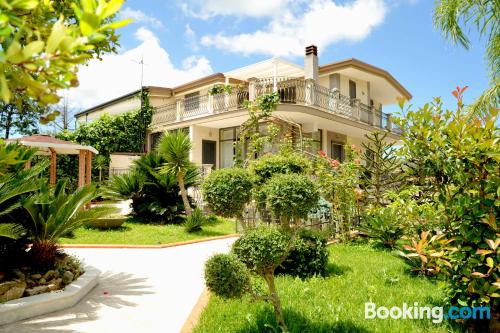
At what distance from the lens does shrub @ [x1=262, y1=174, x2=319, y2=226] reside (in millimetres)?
3803

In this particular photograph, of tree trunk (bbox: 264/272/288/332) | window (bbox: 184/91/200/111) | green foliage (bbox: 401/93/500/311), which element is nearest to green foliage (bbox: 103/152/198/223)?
window (bbox: 184/91/200/111)

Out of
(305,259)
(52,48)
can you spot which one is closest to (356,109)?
(305,259)

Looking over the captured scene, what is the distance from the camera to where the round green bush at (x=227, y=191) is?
3900 millimetres

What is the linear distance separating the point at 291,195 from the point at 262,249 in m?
0.66

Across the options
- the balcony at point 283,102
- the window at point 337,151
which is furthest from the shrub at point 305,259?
the window at point 337,151

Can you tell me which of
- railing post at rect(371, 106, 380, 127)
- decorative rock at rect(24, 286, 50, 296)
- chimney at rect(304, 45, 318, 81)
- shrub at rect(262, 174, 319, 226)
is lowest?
decorative rock at rect(24, 286, 50, 296)

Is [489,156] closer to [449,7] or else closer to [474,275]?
[474,275]

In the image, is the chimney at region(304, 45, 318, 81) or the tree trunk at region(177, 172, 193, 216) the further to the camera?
the chimney at region(304, 45, 318, 81)

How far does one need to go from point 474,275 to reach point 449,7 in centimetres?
990

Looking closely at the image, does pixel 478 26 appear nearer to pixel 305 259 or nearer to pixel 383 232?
pixel 383 232

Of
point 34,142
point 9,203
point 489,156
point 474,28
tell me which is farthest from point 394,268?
point 34,142

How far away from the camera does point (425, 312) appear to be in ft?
14.1

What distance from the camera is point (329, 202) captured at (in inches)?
383

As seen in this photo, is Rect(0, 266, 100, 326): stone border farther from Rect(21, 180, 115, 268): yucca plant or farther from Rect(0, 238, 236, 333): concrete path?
Rect(21, 180, 115, 268): yucca plant
